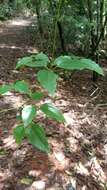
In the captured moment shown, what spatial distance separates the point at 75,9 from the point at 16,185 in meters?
4.83

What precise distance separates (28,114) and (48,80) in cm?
16

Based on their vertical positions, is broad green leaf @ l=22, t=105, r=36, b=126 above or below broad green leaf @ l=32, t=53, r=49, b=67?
below

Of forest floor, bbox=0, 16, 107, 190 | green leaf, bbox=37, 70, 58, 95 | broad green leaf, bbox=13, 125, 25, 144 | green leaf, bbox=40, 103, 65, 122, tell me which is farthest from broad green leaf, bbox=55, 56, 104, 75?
forest floor, bbox=0, 16, 107, 190

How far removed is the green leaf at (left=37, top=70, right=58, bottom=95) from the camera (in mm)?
1191

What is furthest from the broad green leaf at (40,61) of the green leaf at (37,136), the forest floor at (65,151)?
the forest floor at (65,151)

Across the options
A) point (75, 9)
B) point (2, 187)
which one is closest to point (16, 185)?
point (2, 187)

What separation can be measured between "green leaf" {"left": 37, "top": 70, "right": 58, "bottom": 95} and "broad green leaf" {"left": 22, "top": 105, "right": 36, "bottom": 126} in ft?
0.42

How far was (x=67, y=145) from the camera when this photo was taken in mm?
3275

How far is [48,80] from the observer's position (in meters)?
1.22

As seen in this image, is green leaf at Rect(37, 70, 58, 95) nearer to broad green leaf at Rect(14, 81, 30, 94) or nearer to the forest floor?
broad green leaf at Rect(14, 81, 30, 94)

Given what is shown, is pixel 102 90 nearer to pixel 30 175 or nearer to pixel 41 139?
pixel 30 175

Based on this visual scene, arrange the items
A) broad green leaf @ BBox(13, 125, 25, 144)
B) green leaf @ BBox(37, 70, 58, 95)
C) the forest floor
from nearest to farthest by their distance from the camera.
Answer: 1. green leaf @ BBox(37, 70, 58, 95)
2. broad green leaf @ BBox(13, 125, 25, 144)
3. the forest floor

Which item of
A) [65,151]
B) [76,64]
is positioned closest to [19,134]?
[76,64]

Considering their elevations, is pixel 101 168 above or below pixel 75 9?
below
